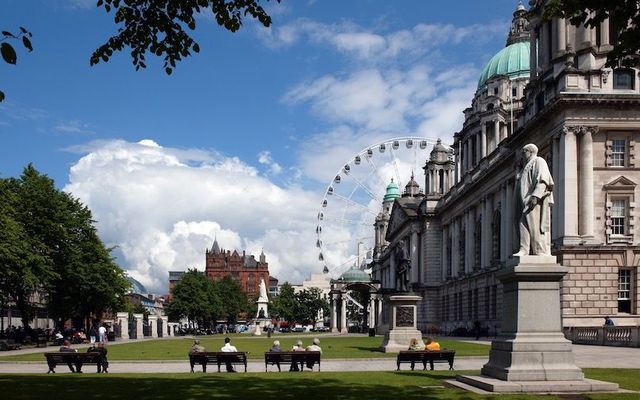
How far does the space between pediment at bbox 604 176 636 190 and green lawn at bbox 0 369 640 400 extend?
2757cm

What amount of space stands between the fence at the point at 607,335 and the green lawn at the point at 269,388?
17778 millimetres

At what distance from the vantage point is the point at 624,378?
20.8 m

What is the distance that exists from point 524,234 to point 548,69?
132 ft

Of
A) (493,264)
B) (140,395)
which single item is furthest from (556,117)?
(140,395)

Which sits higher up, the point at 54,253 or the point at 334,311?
the point at 54,253

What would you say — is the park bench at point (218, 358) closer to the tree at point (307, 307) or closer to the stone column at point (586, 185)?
the stone column at point (586, 185)

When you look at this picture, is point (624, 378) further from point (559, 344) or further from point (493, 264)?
point (493, 264)

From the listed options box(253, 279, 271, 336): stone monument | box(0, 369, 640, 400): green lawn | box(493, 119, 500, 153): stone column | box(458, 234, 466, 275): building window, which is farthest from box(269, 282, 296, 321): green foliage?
box(0, 369, 640, 400): green lawn

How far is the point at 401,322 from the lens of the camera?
3978 cm

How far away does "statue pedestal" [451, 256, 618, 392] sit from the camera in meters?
16.8

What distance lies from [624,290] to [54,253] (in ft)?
150

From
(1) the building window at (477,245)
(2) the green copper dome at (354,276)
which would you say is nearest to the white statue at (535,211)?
(1) the building window at (477,245)

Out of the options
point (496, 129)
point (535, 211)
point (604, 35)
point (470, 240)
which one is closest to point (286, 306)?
point (496, 129)

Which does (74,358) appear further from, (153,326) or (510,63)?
(510,63)
